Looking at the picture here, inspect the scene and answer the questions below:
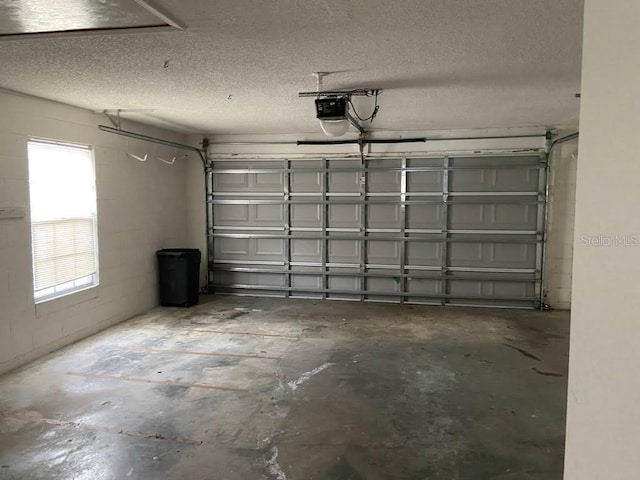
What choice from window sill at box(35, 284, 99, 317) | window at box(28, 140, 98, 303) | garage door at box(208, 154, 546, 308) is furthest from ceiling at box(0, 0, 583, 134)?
window sill at box(35, 284, 99, 317)

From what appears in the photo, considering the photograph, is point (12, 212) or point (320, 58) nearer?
point (320, 58)

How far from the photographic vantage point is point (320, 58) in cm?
326

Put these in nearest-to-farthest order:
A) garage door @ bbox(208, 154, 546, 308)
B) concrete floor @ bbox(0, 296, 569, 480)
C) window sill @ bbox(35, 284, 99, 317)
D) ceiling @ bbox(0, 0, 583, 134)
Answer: ceiling @ bbox(0, 0, 583, 134) → concrete floor @ bbox(0, 296, 569, 480) → window sill @ bbox(35, 284, 99, 317) → garage door @ bbox(208, 154, 546, 308)

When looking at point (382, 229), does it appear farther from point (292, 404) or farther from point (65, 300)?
point (65, 300)

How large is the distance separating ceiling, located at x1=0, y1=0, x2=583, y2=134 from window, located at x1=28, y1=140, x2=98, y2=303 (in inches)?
24.2

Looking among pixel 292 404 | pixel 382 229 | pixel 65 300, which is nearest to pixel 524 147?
pixel 382 229

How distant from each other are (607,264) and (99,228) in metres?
5.54

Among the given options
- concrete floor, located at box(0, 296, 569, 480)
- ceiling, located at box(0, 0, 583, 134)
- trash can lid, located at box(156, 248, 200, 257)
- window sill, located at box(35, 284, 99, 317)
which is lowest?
concrete floor, located at box(0, 296, 569, 480)

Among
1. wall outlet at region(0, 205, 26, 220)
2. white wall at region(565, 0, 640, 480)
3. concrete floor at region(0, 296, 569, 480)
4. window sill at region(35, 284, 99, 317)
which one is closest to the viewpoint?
white wall at region(565, 0, 640, 480)

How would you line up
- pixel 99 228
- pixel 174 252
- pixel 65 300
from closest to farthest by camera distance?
pixel 65 300, pixel 99 228, pixel 174 252

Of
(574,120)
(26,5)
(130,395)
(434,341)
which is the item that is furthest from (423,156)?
(26,5)

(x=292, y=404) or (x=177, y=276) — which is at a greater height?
(x=177, y=276)

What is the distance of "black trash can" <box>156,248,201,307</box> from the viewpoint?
21.4 ft

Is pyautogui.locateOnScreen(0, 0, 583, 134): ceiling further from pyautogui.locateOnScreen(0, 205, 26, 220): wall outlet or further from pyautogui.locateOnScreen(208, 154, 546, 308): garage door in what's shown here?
pyautogui.locateOnScreen(208, 154, 546, 308): garage door
